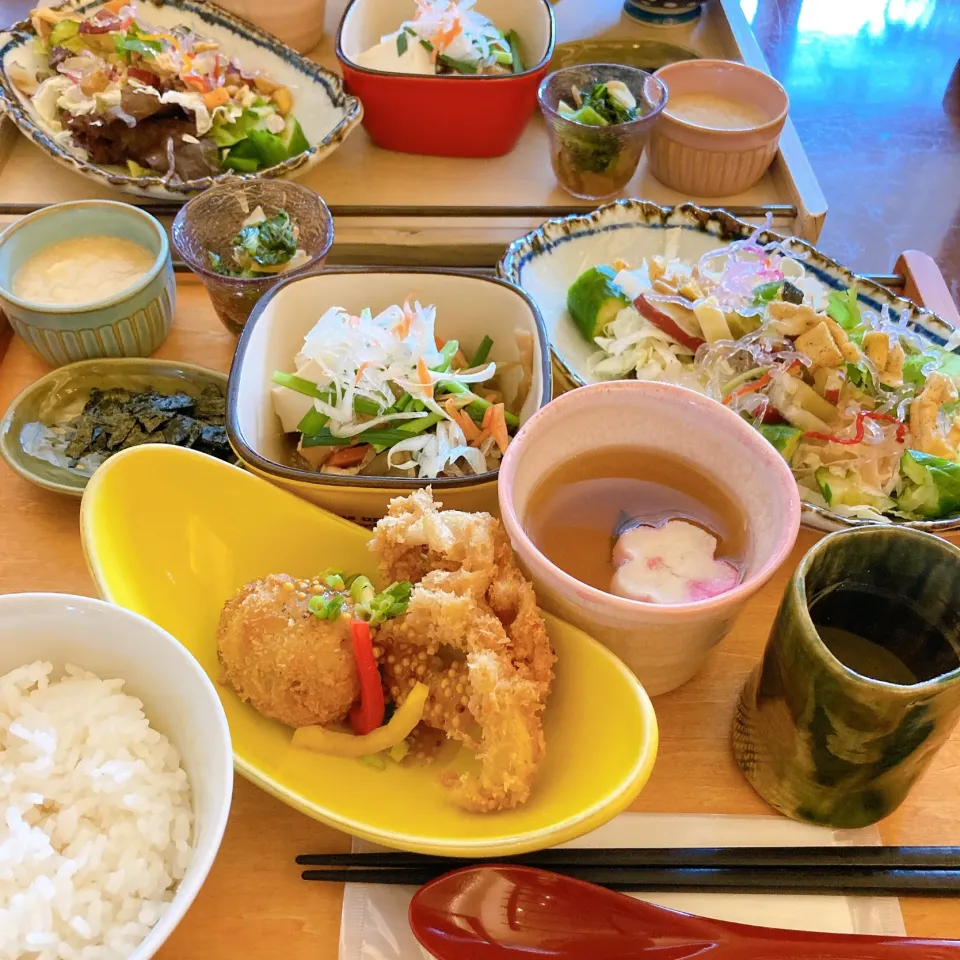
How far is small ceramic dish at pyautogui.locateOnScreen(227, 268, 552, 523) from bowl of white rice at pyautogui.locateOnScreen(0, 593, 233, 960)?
30cm

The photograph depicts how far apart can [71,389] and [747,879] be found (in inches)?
43.7

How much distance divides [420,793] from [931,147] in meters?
2.74

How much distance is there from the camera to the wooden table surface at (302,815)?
80cm

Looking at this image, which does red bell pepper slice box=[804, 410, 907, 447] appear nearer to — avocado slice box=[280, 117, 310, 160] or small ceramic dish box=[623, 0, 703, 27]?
avocado slice box=[280, 117, 310, 160]

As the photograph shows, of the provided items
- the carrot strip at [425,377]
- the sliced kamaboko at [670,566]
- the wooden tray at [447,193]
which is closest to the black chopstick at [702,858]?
the sliced kamaboko at [670,566]

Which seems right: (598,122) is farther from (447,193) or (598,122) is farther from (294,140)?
(294,140)

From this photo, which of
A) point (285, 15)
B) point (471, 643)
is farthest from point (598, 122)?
point (471, 643)

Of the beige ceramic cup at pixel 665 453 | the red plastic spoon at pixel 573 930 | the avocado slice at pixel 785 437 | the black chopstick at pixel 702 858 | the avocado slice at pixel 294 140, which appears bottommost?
the black chopstick at pixel 702 858

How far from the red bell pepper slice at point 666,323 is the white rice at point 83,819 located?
0.96m

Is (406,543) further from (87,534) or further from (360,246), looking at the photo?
(360,246)

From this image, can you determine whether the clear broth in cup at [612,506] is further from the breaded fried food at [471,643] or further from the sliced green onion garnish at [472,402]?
the sliced green onion garnish at [472,402]

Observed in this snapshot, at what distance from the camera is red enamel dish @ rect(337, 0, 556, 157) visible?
65.7 inches

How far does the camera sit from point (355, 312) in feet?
4.09

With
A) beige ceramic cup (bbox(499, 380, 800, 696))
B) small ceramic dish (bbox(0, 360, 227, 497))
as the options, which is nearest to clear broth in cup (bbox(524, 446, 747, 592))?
beige ceramic cup (bbox(499, 380, 800, 696))
